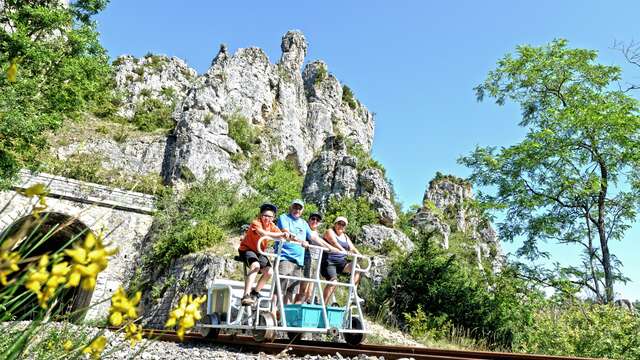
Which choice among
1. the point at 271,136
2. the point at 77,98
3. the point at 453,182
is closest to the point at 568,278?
the point at 77,98

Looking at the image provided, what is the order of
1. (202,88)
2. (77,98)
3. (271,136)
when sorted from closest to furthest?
(77,98) → (202,88) → (271,136)

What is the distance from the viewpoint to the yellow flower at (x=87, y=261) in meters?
0.96

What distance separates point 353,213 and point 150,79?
23.3 metres

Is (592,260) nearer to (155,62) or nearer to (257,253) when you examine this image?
(257,253)

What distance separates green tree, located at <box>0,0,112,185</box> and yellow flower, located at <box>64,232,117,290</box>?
13856 millimetres

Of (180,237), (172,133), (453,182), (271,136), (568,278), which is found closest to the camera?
(568,278)

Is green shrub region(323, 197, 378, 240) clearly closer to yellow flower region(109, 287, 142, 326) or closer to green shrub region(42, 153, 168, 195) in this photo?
green shrub region(42, 153, 168, 195)

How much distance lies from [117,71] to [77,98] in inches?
804

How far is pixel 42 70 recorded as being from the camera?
56.0ft

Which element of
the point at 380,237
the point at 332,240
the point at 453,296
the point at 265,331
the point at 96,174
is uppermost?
the point at 96,174

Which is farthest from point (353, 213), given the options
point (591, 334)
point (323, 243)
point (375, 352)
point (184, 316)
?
point (184, 316)

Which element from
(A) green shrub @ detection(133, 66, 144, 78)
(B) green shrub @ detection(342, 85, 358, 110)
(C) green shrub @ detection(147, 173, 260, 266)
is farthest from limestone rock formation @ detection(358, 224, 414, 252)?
(B) green shrub @ detection(342, 85, 358, 110)

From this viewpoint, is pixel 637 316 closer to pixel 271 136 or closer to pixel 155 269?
pixel 155 269

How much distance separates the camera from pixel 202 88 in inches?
1132
